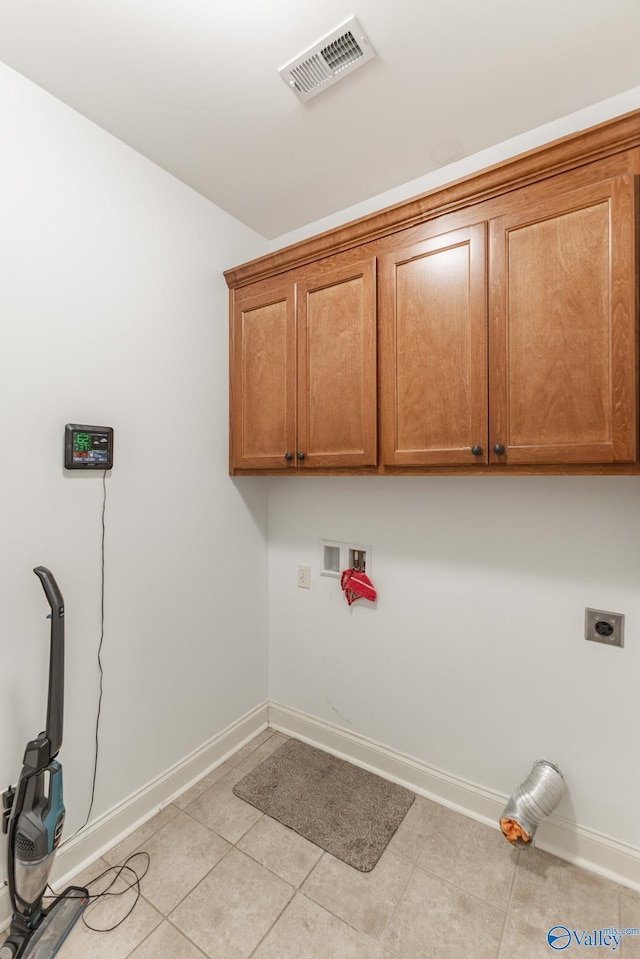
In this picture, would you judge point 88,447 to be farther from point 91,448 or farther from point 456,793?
point 456,793

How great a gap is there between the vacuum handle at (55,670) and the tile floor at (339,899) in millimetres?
635

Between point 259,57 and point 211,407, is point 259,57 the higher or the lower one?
the higher one

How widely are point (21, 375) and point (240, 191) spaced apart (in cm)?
128

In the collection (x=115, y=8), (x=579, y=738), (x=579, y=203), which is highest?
(x=115, y=8)

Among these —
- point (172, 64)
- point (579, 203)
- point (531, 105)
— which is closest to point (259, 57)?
point (172, 64)

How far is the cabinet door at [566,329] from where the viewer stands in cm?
121

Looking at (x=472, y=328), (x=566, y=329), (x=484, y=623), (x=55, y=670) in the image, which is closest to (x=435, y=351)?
(x=472, y=328)

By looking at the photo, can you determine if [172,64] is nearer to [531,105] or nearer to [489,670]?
[531,105]

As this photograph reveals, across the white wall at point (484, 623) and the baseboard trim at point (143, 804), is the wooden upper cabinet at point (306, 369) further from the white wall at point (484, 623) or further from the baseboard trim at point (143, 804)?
the baseboard trim at point (143, 804)

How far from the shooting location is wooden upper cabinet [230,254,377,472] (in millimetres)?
1688

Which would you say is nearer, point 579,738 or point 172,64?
point 172,64

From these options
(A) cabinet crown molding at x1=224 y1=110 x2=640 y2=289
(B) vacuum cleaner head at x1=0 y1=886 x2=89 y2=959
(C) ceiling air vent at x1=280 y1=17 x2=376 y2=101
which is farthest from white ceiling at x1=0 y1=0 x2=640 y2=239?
(B) vacuum cleaner head at x1=0 y1=886 x2=89 y2=959

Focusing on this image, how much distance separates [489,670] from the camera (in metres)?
1.73

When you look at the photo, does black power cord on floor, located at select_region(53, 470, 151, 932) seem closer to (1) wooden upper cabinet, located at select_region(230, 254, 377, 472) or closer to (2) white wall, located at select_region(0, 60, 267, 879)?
(2) white wall, located at select_region(0, 60, 267, 879)
